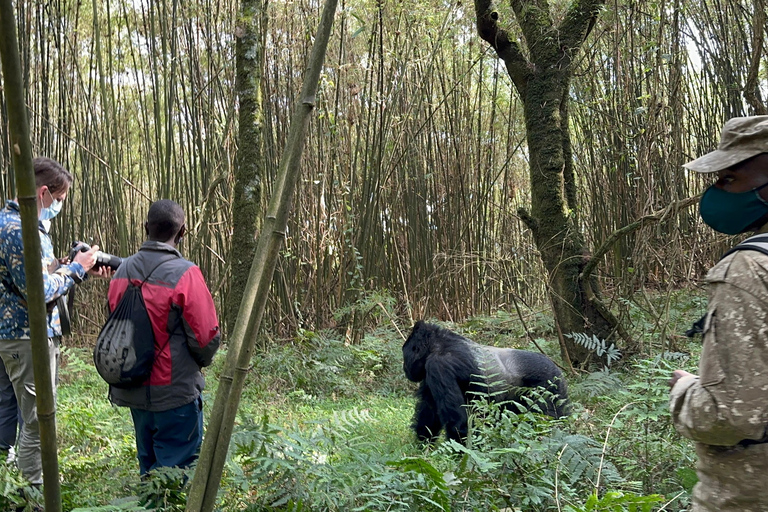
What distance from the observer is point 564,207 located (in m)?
5.12

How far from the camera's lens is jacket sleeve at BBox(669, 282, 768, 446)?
1220 millimetres

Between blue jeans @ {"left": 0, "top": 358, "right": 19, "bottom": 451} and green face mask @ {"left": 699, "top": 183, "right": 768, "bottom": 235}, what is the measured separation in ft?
9.48

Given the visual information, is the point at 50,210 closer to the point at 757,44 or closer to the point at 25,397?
the point at 25,397

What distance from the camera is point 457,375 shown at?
12.0 feet

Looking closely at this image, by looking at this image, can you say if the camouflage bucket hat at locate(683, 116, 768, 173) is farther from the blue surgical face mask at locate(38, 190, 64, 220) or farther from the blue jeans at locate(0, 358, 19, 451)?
the blue jeans at locate(0, 358, 19, 451)

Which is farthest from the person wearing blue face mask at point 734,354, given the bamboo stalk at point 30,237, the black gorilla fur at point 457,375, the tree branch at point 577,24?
the tree branch at point 577,24

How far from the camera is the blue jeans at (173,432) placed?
2.65m

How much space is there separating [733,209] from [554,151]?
387 cm

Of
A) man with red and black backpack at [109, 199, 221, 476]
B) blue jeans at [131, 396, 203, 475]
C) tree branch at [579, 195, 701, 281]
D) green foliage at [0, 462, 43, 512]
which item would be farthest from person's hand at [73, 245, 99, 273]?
tree branch at [579, 195, 701, 281]

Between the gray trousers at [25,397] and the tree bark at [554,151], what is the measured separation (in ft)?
11.7

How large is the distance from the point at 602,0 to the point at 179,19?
378 centimetres

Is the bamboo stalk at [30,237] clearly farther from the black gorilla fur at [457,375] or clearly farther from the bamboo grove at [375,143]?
the bamboo grove at [375,143]

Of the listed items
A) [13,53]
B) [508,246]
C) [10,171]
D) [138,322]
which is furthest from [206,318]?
[508,246]

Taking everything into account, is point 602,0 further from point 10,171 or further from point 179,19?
point 10,171
